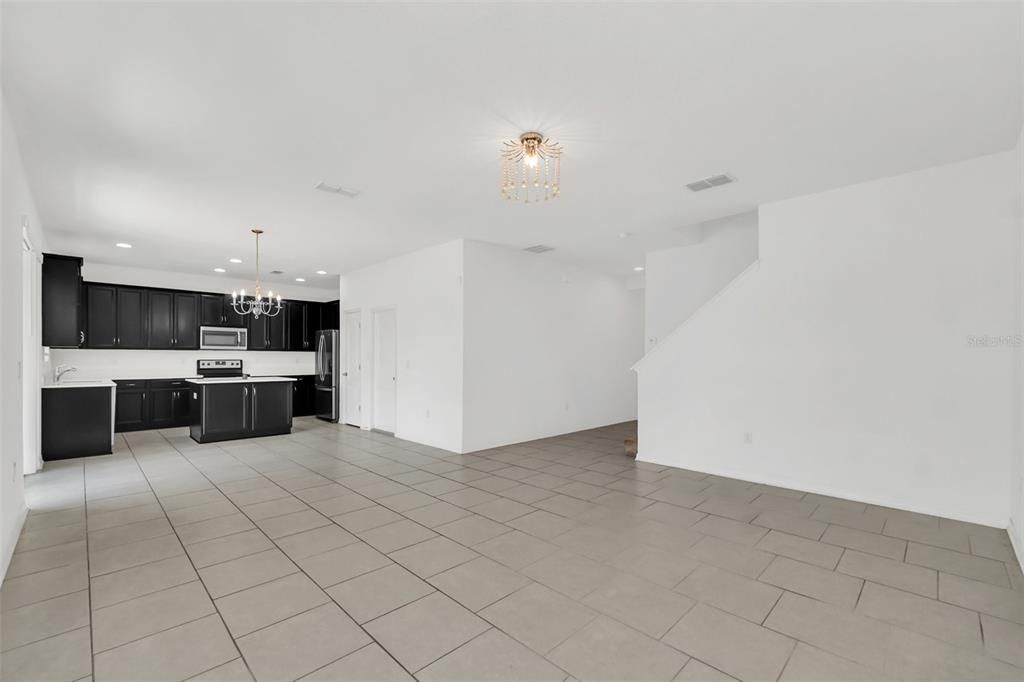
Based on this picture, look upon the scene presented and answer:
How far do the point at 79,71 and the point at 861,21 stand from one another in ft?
13.0

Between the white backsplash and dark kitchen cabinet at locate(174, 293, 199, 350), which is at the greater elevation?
dark kitchen cabinet at locate(174, 293, 199, 350)

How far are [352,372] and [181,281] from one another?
3815 millimetres

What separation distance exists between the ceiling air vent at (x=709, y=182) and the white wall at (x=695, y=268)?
1.68m

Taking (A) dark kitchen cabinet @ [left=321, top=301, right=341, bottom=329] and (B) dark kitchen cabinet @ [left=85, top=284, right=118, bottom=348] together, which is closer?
(B) dark kitchen cabinet @ [left=85, top=284, right=118, bottom=348]

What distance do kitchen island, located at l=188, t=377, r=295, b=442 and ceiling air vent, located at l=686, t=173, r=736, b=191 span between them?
21.5 feet

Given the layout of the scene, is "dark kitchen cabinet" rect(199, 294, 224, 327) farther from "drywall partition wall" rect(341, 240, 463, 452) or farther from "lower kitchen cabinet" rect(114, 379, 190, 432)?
"drywall partition wall" rect(341, 240, 463, 452)

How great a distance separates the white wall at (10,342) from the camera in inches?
113

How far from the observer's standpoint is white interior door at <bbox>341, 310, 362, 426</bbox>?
27.3 feet

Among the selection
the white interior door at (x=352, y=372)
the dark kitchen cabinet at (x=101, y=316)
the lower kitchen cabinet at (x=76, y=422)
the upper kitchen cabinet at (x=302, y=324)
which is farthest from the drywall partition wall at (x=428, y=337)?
the dark kitchen cabinet at (x=101, y=316)

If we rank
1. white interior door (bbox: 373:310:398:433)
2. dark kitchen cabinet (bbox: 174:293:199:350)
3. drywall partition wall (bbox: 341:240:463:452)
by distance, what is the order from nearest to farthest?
drywall partition wall (bbox: 341:240:463:452) < white interior door (bbox: 373:310:398:433) < dark kitchen cabinet (bbox: 174:293:199:350)

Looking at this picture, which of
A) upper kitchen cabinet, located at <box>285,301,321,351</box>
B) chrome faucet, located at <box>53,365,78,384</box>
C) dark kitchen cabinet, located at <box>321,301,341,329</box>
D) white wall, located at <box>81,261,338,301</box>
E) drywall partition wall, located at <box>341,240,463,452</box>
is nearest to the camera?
drywall partition wall, located at <box>341,240,463,452</box>

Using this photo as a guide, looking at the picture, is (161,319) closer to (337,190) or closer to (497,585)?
(337,190)

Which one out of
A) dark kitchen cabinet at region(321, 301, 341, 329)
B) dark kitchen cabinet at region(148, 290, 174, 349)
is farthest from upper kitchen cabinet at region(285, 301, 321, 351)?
dark kitchen cabinet at region(148, 290, 174, 349)

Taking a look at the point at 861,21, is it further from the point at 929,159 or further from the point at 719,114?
the point at 929,159
